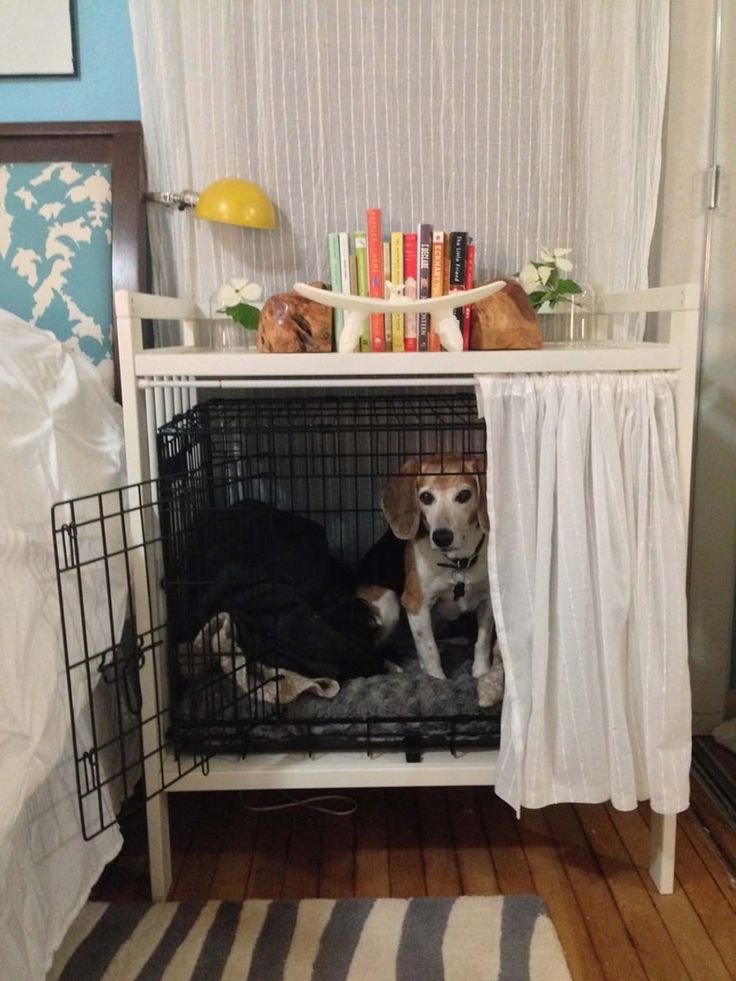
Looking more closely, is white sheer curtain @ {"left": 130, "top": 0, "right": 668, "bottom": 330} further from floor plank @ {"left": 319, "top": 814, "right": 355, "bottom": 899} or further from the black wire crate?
floor plank @ {"left": 319, "top": 814, "right": 355, "bottom": 899}

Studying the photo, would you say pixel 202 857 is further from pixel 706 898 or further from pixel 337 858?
pixel 706 898

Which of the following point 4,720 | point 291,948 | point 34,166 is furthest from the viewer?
point 34,166

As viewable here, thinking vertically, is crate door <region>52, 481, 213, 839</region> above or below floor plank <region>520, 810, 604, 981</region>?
above

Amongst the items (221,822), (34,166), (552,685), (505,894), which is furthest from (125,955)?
(34,166)

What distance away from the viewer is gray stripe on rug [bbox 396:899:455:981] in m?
1.15

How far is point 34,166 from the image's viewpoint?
1658 millimetres

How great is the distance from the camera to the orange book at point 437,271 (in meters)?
1.48

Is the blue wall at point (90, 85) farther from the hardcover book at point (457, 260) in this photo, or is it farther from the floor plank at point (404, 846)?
the floor plank at point (404, 846)

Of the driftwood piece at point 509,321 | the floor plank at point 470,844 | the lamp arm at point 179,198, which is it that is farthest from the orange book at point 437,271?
the floor plank at point 470,844

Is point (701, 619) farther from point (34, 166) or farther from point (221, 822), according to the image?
point (34, 166)

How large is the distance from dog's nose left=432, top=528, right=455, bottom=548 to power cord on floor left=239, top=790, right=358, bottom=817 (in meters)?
0.59

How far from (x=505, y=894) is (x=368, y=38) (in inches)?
63.8

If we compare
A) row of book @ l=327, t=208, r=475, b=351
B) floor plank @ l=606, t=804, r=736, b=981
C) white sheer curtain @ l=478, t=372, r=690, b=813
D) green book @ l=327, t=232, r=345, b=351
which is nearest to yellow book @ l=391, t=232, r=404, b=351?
row of book @ l=327, t=208, r=475, b=351

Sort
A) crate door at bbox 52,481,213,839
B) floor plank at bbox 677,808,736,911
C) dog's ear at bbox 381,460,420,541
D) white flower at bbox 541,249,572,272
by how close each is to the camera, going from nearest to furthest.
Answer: crate door at bbox 52,481,213,839
floor plank at bbox 677,808,736,911
dog's ear at bbox 381,460,420,541
white flower at bbox 541,249,572,272
